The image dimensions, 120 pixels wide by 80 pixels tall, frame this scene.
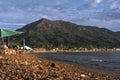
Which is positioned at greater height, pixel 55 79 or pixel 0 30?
pixel 0 30

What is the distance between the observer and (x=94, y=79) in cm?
1798

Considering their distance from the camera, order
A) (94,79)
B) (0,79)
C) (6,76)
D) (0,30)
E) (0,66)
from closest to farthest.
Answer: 1. (0,79)
2. (6,76)
3. (94,79)
4. (0,66)
5. (0,30)

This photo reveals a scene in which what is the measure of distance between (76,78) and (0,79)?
3.92 metres

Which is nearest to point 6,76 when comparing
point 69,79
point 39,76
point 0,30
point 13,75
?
point 13,75

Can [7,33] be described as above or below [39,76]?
above

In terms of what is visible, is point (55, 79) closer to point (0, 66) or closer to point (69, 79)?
point (69, 79)

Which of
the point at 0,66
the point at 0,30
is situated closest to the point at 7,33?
the point at 0,30

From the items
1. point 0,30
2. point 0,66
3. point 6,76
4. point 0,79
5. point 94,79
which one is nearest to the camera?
point 0,79

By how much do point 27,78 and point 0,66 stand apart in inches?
202

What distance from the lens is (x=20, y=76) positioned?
16797mm

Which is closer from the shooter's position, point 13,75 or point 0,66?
point 13,75

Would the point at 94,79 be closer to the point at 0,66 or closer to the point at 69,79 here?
the point at 69,79

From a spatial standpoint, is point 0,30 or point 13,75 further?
point 0,30

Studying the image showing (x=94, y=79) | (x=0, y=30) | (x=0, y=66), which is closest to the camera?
(x=94, y=79)
